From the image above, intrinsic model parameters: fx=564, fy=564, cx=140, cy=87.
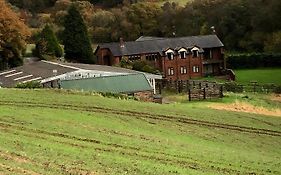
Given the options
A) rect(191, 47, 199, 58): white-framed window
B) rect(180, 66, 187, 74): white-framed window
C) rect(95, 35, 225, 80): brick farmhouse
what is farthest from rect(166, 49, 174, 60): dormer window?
rect(191, 47, 199, 58): white-framed window

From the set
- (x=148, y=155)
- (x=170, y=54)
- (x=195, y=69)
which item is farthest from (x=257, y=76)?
(x=148, y=155)

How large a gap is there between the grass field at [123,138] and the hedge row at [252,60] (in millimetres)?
52303

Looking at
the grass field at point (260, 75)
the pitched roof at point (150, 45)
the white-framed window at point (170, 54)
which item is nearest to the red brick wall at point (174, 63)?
the white-framed window at point (170, 54)

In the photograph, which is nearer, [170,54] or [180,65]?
[170,54]

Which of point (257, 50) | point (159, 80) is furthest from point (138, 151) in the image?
point (257, 50)

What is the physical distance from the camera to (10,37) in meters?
69.1

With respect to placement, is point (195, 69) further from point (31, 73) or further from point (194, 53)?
point (31, 73)

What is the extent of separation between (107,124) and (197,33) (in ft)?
267

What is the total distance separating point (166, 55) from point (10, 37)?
2592cm

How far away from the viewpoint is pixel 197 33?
363 feet

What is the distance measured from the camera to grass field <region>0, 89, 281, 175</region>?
844 inches

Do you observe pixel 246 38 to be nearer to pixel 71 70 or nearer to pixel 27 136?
pixel 71 70

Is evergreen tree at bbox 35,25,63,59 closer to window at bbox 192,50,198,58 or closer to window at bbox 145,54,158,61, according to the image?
window at bbox 145,54,158,61

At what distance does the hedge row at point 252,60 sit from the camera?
91.1 meters
